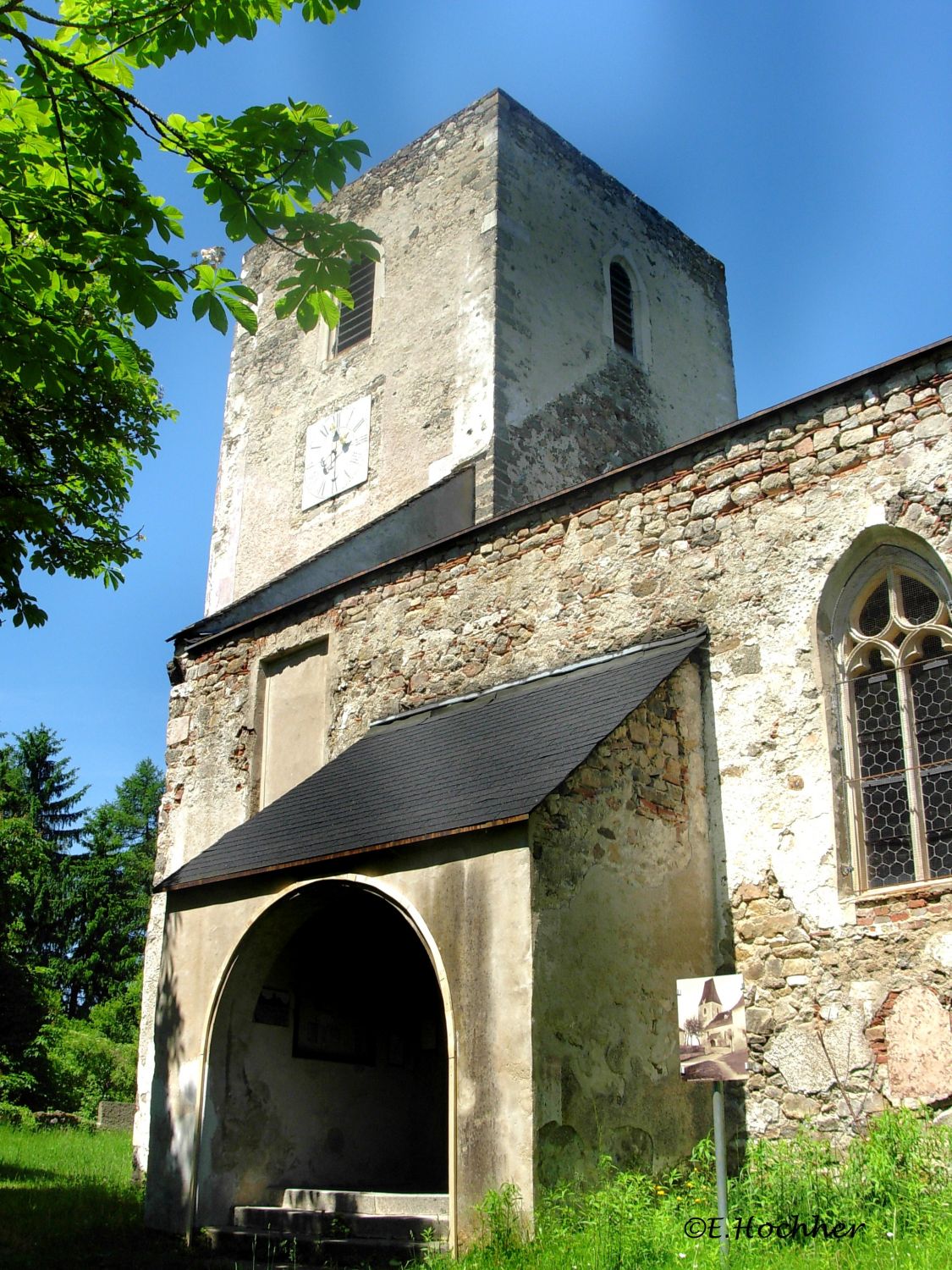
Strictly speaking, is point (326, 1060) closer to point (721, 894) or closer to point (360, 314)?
point (721, 894)

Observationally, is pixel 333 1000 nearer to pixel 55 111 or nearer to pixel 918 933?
pixel 918 933

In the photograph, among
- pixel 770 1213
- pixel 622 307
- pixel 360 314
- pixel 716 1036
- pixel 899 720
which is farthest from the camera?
pixel 622 307

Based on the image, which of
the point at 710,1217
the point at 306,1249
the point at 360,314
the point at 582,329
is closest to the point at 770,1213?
the point at 710,1217

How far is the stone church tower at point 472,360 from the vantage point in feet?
52.6

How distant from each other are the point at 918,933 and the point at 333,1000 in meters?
4.70

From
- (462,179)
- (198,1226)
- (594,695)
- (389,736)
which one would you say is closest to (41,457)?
(389,736)

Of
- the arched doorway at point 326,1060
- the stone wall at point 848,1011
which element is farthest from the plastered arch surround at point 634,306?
the stone wall at point 848,1011

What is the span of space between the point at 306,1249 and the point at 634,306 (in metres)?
14.5

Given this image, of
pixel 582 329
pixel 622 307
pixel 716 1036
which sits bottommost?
pixel 716 1036

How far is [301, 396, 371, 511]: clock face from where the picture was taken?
677 inches

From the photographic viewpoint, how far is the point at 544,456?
1612 cm

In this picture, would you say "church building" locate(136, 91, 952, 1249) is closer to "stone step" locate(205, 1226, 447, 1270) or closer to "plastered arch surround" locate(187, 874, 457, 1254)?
"plastered arch surround" locate(187, 874, 457, 1254)

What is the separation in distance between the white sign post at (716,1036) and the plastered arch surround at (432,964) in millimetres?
1827

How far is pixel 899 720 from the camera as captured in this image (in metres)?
8.34
